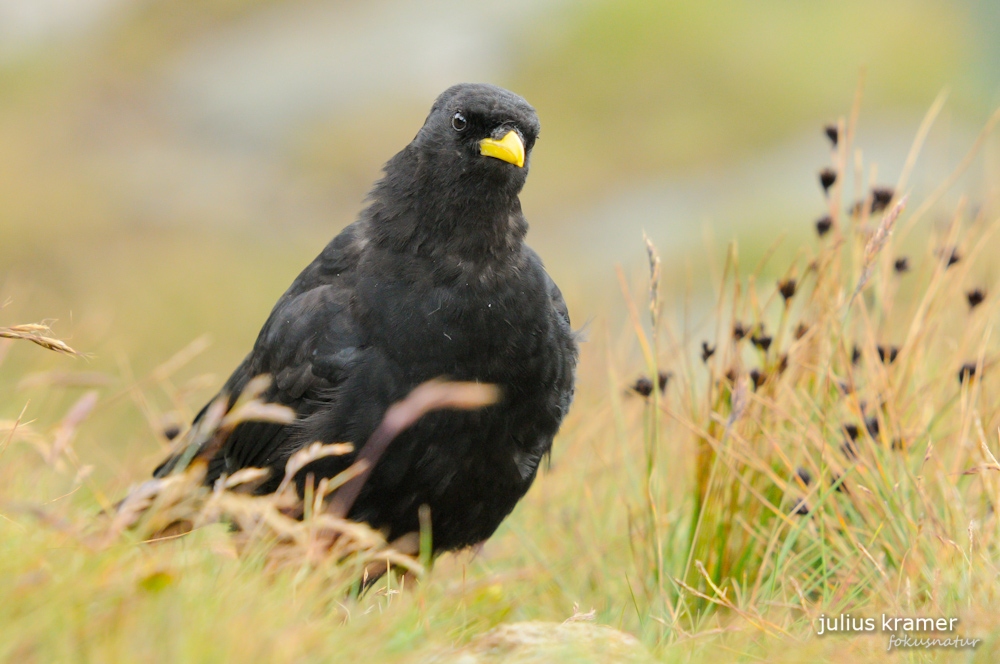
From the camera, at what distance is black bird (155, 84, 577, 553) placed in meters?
3.05

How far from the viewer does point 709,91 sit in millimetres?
15227

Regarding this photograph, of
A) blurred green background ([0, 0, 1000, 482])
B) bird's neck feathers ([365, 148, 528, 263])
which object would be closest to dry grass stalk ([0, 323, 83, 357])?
bird's neck feathers ([365, 148, 528, 263])

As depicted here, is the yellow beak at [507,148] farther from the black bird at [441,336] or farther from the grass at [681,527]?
the grass at [681,527]

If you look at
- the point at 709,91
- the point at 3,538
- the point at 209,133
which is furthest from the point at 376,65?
the point at 3,538

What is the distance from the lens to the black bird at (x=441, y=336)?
3.05 meters

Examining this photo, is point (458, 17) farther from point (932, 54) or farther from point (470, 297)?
point (470, 297)

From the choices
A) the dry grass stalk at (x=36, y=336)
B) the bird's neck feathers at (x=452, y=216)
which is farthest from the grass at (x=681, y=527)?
the bird's neck feathers at (x=452, y=216)

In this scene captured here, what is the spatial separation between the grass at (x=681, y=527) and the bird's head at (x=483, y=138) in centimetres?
60

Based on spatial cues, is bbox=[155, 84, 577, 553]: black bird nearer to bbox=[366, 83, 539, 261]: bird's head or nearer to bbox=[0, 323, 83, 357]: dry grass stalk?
bbox=[366, 83, 539, 261]: bird's head

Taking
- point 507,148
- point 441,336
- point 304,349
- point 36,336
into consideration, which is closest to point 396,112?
point 304,349

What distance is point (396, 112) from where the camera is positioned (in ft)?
48.6

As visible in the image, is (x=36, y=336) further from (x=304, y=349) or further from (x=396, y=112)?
(x=396, y=112)

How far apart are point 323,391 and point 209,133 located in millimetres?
12729

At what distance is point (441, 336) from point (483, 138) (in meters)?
0.69
